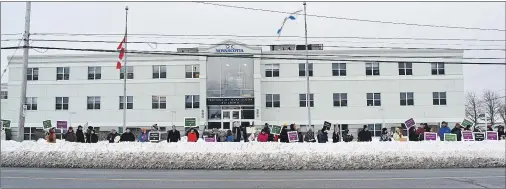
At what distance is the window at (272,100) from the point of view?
1729 inches

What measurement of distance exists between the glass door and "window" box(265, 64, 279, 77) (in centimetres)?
473

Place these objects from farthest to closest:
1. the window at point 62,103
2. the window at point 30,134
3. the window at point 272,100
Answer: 1. the window at point 62,103
2. the window at point 30,134
3. the window at point 272,100

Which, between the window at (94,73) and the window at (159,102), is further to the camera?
the window at (94,73)

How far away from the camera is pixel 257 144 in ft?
57.5

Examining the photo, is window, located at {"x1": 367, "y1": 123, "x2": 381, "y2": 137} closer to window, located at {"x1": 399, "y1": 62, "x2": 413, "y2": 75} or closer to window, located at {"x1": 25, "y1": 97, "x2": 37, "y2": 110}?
window, located at {"x1": 399, "y1": 62, "x2": 413, "y2": 75}

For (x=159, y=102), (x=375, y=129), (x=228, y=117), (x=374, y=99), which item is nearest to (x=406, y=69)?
(x=374, y=99)

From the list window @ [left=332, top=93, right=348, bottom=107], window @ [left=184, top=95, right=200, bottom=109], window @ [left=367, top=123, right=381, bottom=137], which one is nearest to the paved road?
window @ [left=367, top=123, right=381, bottom=137]

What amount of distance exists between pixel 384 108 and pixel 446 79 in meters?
6.43

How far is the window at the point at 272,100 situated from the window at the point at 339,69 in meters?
5.83

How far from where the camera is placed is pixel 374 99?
143 feet

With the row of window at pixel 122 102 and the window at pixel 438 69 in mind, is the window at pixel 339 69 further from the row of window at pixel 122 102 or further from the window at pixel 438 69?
the row of window at pixel 122 102

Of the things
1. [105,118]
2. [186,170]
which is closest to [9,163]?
[186,170]

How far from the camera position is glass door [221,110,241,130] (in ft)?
140

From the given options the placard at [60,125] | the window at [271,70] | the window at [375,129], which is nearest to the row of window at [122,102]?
the window at [271,70]
